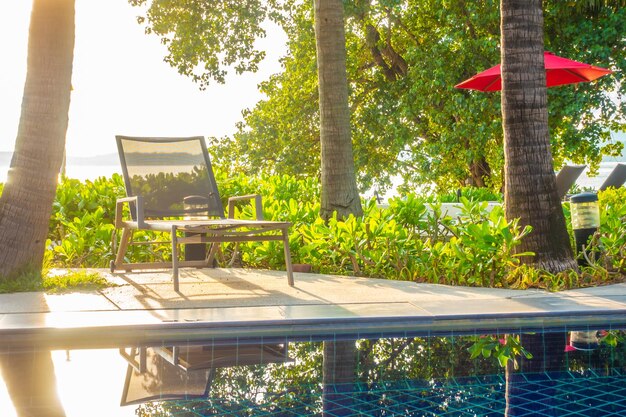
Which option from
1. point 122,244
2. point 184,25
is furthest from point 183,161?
point 184,25

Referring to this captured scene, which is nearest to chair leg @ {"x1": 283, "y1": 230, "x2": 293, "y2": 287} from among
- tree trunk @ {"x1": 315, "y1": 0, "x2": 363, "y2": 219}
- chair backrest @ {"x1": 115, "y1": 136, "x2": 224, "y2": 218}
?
chair backrest @ {"x1": 115, "y1": 136, "x2": 224, "y2": 218}

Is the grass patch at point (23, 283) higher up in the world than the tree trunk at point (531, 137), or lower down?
lower down

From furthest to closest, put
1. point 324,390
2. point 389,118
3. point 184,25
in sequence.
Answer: point 389,118 < point 184,25 < point 324,390

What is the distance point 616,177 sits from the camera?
39.5 ft

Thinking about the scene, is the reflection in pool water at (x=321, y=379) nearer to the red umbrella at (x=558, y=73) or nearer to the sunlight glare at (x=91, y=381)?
the sunlight glare at (x=91, y=381)

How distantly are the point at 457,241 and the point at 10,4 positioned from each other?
4611 millimetres

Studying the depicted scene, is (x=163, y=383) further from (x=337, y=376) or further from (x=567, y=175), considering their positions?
(x=567, y=175)

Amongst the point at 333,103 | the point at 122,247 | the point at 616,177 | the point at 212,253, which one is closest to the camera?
the point at 122,247

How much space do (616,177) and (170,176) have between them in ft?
24.5

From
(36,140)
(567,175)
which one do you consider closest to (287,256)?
(36,140)

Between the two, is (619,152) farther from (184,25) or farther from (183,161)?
(183,161)

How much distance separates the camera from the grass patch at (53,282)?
20.7 feet

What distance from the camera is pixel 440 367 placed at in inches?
176

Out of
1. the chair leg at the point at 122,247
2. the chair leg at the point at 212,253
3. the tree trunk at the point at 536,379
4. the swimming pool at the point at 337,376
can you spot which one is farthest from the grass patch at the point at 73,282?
the tree trunk at the point at 536,379
